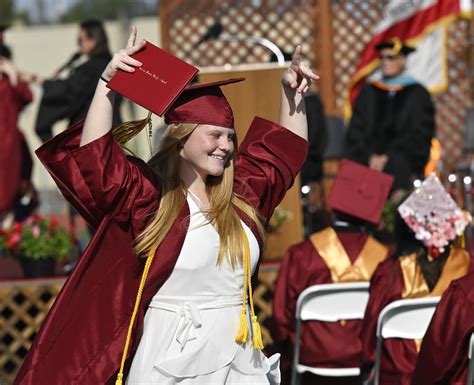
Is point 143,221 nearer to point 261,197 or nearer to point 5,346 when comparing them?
point 261,197

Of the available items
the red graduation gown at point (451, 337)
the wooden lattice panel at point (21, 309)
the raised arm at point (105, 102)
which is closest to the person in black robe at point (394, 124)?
the wooden lattice panel at point (21, 309)

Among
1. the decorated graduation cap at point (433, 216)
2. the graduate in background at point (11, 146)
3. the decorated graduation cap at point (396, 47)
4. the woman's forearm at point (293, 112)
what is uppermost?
the woman's forearm at point (293, 112)

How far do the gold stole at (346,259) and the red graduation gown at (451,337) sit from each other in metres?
1.39

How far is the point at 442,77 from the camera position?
1078 cm

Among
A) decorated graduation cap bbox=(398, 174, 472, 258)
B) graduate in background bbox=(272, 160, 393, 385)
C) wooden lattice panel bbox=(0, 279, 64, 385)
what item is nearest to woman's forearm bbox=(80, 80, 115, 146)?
decorated graduation cap bbox=(398, 174, 472, 258)

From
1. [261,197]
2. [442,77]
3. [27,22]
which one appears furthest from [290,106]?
[27,22]

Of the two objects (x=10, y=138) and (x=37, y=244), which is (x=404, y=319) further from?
(x=10, y=138)

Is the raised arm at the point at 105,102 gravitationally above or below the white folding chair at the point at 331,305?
above

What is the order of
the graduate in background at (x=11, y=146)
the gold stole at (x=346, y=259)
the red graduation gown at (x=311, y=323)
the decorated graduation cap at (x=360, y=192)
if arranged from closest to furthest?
the red graduation gown at (x=311, y=323)
the gold stole at (x=346, y=259)
the decorated graduation cap at (x=360, y=192)
the graduate in background at (x=11, y=146)

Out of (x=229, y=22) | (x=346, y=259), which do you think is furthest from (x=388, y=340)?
(x=229, y=22)

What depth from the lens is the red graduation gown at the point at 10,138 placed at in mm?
9688

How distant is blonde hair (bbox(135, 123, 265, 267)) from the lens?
3635 mm

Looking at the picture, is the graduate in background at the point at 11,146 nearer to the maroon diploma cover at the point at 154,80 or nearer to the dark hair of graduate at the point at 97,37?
the dark hair of graduate at the point at 97,37

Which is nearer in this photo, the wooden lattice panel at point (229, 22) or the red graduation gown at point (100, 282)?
the red graduation gown at point (100, 282)
